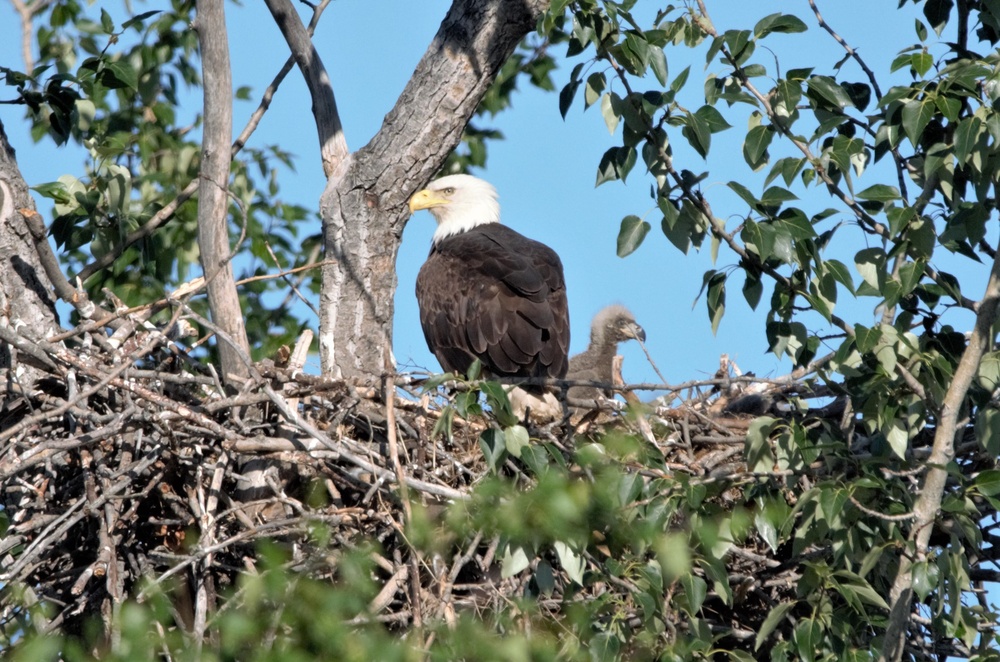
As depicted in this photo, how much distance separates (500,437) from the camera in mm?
3891

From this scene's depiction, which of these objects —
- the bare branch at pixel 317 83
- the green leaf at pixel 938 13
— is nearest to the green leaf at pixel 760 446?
the green leaf at pixel 938 13

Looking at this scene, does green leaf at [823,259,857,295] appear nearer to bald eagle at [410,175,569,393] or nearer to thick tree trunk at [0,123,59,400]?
bald eagle at [410,175,569,393]

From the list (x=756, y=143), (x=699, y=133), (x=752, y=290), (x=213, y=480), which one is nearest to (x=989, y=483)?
(x=752, y=290)

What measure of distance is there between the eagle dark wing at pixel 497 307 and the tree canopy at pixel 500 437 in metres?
0.68

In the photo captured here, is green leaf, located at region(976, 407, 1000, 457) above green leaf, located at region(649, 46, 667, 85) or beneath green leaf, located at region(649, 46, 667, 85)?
beneath

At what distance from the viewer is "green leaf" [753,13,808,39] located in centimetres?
373

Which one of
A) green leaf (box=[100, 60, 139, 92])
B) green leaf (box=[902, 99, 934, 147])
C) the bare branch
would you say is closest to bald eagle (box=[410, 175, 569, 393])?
the bare branch

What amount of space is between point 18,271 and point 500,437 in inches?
112

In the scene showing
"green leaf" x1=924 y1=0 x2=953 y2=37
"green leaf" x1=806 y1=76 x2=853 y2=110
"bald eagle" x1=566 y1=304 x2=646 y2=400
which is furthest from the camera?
"bald eagle" x1=566 y1=304 x2=646 y2=400

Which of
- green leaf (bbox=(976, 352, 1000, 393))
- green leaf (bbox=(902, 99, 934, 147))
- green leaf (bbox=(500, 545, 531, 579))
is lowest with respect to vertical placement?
green leaf (bbox=(500, 545, 531, 579))

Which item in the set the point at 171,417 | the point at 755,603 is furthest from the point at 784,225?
the point at 171,417

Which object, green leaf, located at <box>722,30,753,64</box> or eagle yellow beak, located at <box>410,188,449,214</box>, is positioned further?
eagle yellow beak, located at <box>410,188,449,214</box>

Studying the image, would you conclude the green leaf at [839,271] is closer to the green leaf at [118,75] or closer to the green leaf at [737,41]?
the green leaf at [737,41]

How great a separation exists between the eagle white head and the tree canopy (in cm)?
203
